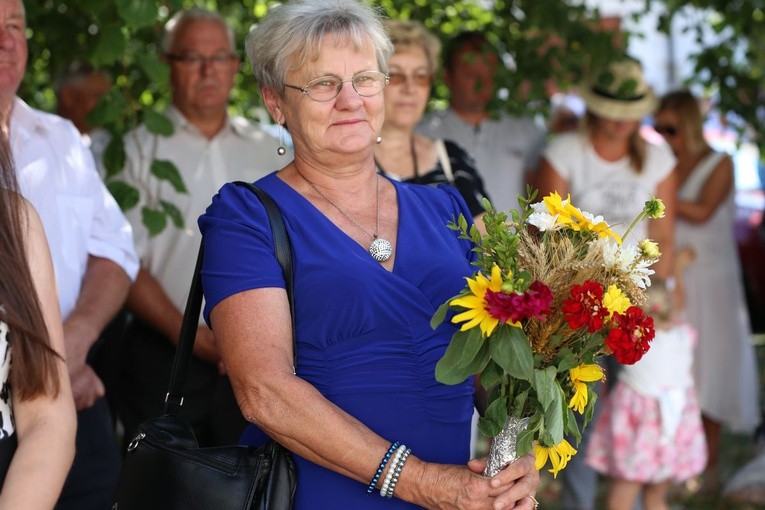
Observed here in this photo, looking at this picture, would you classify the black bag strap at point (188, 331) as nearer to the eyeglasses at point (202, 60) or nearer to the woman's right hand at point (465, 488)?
the woman's right hand at point (465, 488)

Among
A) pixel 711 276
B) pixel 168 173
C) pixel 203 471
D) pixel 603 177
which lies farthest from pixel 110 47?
pixel 711 276

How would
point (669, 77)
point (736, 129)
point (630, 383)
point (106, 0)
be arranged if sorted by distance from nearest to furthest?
point (106, 0)
point (630, 383)
point (736, 129)
point (669, 77)

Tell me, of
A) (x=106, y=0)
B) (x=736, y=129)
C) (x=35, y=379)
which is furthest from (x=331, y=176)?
(x=736, y=129)

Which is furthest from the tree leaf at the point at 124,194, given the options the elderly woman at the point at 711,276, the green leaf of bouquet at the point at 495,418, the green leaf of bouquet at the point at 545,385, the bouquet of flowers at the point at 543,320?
the elderly woman at the point at 711,276

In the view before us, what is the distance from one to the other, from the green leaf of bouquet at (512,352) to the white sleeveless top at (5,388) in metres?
0.96

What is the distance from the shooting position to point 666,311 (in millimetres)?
5398

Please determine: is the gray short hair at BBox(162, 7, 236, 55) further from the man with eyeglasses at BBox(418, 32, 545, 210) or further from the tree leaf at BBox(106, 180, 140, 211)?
the man with eyeglasses at BBox(418, 32, 545, 210)

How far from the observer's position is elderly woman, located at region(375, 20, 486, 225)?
4090mm

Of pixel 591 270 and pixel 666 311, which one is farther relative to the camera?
pixel 666 311

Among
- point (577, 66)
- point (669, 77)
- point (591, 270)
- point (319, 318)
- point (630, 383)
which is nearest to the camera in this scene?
point (591, 270)

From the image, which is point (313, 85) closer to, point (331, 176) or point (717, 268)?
point (331, 176)

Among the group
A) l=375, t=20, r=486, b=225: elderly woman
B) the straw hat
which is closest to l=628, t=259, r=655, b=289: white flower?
l=375, t=20, r=486, b=225: elderly woman

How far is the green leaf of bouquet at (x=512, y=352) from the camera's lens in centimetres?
223

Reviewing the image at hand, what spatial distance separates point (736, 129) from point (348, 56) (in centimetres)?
449
